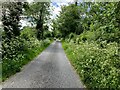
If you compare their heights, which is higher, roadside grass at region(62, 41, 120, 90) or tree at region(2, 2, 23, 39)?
tree at region(2, 2, 23, 39)

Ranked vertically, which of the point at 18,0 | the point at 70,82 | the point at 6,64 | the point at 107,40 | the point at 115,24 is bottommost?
the point at 70,82

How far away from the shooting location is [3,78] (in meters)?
9.16

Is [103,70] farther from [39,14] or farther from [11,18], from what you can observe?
[39,14]

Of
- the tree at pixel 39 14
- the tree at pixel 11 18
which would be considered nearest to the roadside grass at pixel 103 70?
the tree at pixel 11 18

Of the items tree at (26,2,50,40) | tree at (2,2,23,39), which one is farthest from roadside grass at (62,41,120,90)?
tree at (26,2,50,40)

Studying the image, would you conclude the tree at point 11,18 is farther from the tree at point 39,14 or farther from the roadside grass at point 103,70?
the tree at point 39,14

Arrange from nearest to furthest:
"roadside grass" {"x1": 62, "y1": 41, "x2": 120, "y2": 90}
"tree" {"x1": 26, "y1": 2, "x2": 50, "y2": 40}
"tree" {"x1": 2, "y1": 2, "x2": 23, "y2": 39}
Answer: "roadside grass" {"x1": 62, "y1": 41, "x2": 120, "y2": 90} < "tree" {"x1": 2, "y1": 2, "x2": 23, "y2": 39} < "tree" {"x1": 26, "y1": 2, "x2": 50, "y2": 40}

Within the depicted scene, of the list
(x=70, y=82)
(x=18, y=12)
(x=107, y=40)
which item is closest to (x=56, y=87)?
(x=70, y=82)

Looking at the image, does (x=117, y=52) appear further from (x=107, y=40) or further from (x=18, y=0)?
(x=18, y=0)

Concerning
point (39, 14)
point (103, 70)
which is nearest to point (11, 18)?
point (103, 70)

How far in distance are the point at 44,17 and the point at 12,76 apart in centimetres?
2405

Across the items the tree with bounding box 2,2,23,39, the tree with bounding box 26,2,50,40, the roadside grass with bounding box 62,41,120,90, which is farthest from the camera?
the tree with bounding box 26,2,50,40

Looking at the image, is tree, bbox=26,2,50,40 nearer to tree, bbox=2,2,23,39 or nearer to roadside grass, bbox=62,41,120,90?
tree, bbox=2,2,23,39

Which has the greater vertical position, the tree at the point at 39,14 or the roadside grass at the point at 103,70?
the tree at the point at 39,14
